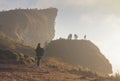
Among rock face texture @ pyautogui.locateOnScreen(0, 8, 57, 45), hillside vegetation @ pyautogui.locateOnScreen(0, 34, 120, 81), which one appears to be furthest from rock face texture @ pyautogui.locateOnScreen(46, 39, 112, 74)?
rock face texture @ pyautogui.locateOnScreen(0, 8, 57, 45)

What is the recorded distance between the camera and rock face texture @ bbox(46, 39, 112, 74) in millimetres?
61000

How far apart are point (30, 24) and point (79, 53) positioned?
140 feet

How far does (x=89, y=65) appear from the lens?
64562mm

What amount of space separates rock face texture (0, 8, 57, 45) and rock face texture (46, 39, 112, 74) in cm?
2553

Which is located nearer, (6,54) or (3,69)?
(3,69)

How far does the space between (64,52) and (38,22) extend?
159 ft

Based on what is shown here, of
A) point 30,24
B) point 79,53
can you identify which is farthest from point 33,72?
point 30,24

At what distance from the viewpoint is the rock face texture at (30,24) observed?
3718 inches

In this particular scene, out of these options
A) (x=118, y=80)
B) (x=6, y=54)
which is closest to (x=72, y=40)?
(x=6, y=54)

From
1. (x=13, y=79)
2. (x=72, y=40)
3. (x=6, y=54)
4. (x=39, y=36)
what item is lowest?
(x=13, y=79)

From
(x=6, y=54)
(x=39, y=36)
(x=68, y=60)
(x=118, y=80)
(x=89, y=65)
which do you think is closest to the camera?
(x=118, y=80)

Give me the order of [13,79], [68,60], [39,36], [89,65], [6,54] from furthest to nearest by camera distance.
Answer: [39,36], [89,65], [68,60], [6,54], [13,79]

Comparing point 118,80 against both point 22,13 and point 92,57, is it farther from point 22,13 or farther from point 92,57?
point 22,13

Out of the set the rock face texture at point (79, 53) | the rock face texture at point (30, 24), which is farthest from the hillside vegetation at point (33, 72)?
the rock face texture at point (30, 24)
